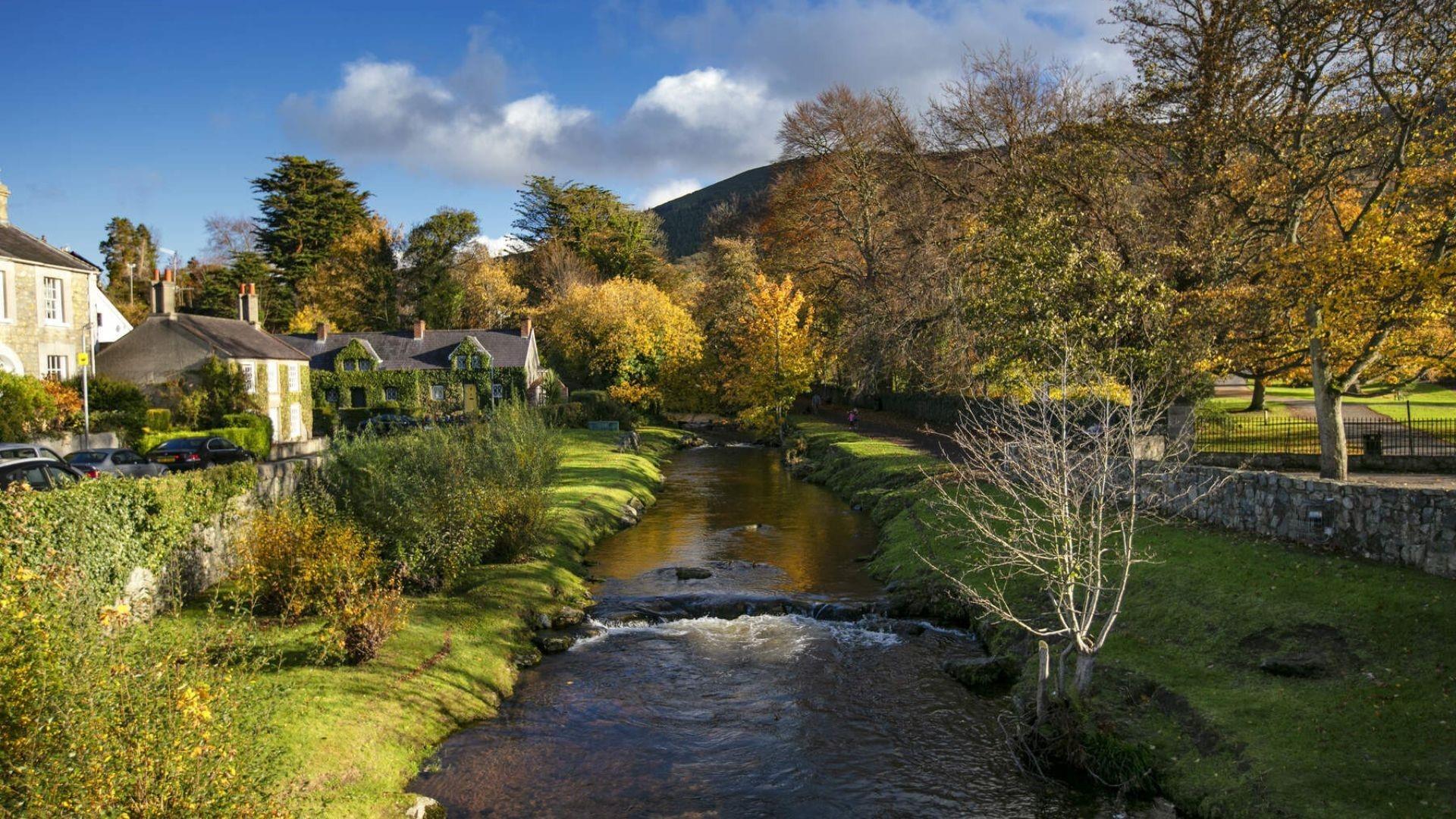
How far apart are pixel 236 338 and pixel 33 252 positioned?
1255 cm

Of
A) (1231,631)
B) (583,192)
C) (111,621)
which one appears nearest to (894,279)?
(1231,631)

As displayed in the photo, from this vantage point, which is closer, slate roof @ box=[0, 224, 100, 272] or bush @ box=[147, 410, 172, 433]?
slate roof @ box=[0, 224, 100, 272]

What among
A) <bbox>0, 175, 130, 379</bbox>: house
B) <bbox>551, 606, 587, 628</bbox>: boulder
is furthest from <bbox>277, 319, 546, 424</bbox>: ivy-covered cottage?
<bbox>551, 606, 587, 628</bbox>: boulder

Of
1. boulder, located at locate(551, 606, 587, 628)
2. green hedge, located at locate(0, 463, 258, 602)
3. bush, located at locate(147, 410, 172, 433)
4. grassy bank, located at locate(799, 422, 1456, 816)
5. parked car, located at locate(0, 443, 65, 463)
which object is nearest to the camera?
grassy bank, located at locate(799, 422, 1456, 816)

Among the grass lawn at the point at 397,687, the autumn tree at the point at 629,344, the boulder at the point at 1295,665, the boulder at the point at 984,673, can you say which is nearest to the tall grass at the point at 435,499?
the grass lawn at the point at 397,687

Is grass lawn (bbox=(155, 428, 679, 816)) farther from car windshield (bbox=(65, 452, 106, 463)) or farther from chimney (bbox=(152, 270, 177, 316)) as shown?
chimney (bbox=(152, 270, 177, 316))

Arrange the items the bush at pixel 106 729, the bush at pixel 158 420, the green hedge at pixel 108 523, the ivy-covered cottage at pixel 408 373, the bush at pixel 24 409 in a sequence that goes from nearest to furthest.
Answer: the bush at pixel 106 729 < the green hedge at pixel 108 523 < the bush at pixel 24 409 < the bush at pixel 158 420 < the ivy-covered cottage at pixel 408 373

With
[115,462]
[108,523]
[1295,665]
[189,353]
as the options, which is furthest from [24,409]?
[1295,665]

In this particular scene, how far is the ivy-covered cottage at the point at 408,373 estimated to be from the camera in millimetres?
66688

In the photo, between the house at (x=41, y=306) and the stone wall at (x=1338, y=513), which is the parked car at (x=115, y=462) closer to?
the house at (x=41, y=306)

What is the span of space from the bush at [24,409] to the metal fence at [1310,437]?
135 ft

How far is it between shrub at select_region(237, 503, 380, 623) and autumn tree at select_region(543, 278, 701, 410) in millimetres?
46390

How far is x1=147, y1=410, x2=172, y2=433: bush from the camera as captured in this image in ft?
139

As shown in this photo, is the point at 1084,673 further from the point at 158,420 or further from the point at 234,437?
the point at 158,420
